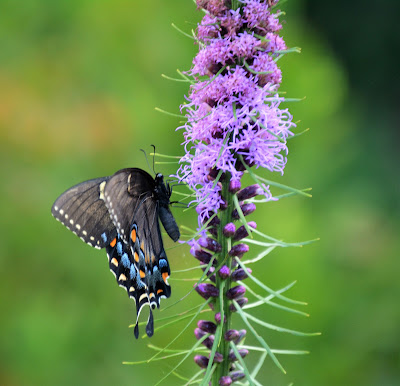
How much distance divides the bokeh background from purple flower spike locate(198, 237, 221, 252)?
184 centimetres

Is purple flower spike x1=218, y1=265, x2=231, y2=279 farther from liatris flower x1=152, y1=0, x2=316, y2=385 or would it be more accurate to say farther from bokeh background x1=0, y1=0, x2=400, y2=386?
bokeh background x1=0, y1=0, x2=400, y2=386

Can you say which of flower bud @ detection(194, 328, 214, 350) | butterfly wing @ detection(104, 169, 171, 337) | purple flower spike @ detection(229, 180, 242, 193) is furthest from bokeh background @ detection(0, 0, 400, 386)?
purple flower spike @ detection(229, 180, 242, 193)

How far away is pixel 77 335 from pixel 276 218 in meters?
1.66

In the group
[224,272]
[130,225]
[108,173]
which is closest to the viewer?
[224,272]

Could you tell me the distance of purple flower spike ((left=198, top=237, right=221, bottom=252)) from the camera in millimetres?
1900

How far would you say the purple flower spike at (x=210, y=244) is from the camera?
1900 millimetres

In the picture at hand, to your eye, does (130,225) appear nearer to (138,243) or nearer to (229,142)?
(138,243)

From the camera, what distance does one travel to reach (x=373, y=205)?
6.96 m

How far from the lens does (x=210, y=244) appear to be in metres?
1.91

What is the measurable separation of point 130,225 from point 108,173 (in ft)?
6.77

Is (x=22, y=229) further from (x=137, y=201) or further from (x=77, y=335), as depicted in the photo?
(x=137, y=201)

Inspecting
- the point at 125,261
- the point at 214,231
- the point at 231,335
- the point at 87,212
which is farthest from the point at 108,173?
the point at 231,335

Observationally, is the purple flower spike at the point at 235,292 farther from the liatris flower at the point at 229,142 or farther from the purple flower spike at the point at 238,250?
the purple flower spike at the point at 238,250

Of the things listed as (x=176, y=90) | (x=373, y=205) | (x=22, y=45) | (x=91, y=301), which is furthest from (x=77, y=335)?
(x=373, y=205)
